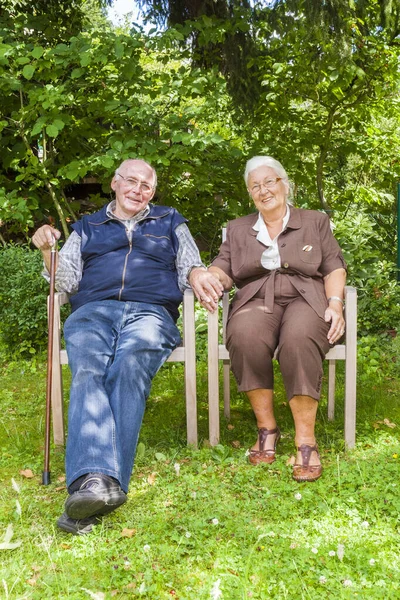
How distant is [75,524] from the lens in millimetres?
2318

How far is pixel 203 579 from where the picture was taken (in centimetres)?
202

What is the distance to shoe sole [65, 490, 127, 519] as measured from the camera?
2240 mm

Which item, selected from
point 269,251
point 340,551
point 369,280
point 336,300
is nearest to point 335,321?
point 336,300

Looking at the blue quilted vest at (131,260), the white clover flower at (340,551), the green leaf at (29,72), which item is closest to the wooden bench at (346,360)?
the blue quilted vest at (131,260)

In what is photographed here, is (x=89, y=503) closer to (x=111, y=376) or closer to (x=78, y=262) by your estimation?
(x=111, y=376)

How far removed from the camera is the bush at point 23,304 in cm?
471

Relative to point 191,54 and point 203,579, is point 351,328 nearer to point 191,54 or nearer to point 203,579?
point 203,579

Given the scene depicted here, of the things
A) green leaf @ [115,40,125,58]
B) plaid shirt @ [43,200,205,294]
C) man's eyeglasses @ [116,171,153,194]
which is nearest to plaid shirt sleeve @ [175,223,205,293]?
plaid shirt @ [43,200,205,294]

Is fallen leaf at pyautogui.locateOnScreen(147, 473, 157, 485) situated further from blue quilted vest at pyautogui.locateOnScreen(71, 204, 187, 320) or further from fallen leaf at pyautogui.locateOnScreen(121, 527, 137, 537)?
blue quilted vest at pyautogui.locateOnScreen(71, 204, 187, 320)

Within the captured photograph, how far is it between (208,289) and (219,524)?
1025 millimetres

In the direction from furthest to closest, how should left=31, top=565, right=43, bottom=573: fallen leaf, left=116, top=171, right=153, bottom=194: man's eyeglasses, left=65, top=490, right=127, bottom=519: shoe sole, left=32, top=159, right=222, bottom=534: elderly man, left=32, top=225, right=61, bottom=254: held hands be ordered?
left=116, top=171, right=153, bottom=194: man's eyeglasses, left=32, top=225, right=61, bottom=254: held hands, left=32, top=159, right=222, bottom=534: elderly man, left=65, top=490, right=127, bottom=519: shoe sole, left=31, top=565, right=43, bottom=573: fallen leaf

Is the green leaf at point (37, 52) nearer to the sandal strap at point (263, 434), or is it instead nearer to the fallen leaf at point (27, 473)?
the fallen leaf at point (27, 473)

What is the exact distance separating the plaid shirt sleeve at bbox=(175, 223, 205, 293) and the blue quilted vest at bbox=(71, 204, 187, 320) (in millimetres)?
29

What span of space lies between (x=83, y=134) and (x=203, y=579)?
12.4ft
